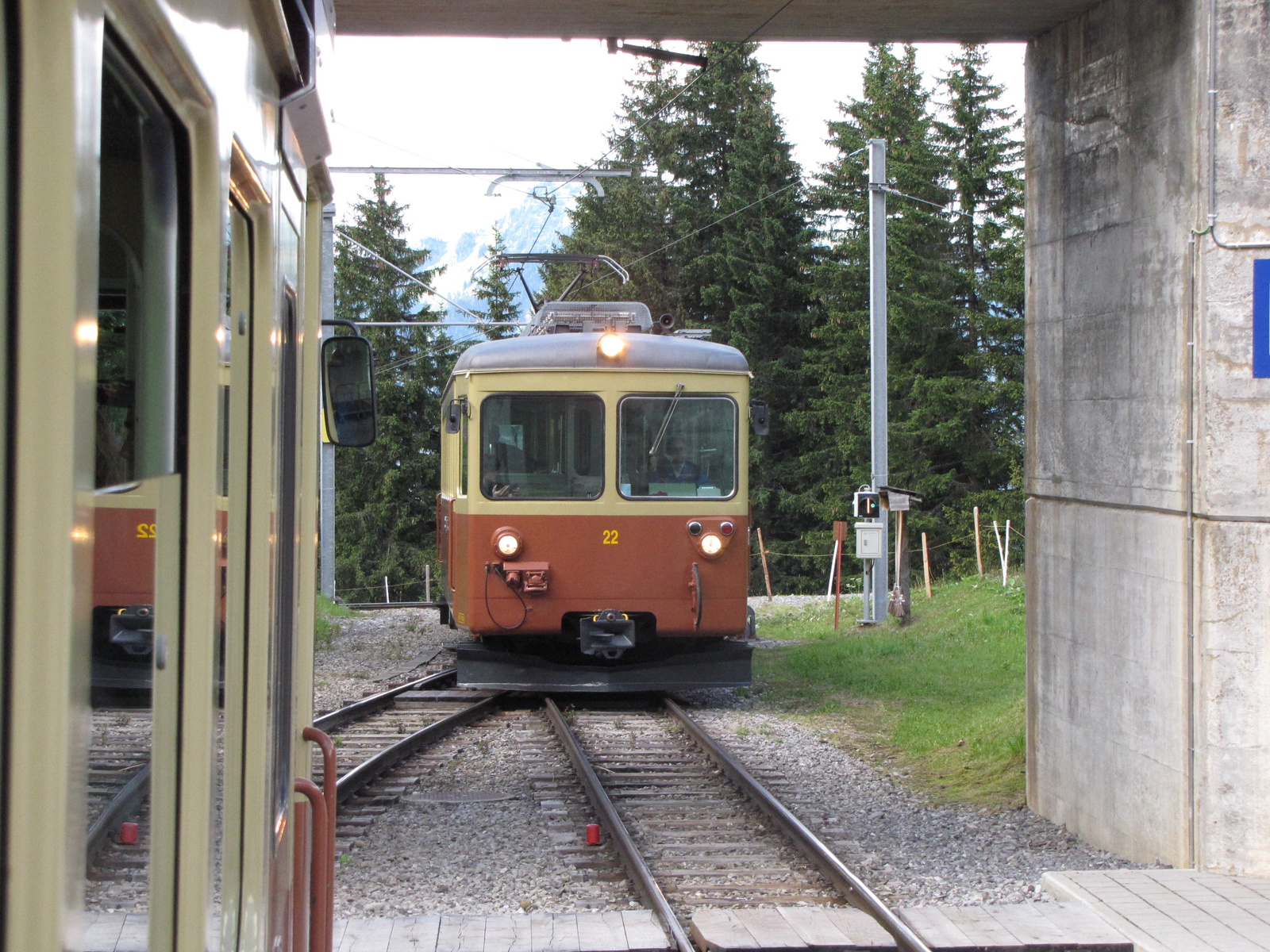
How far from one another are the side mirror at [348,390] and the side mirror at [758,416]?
6969 millimetres

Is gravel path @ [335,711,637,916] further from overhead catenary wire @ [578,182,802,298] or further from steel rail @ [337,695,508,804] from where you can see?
overhead catenary wire @ [578,182,802,298]

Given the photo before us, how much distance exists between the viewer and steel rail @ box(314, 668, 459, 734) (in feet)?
31.9

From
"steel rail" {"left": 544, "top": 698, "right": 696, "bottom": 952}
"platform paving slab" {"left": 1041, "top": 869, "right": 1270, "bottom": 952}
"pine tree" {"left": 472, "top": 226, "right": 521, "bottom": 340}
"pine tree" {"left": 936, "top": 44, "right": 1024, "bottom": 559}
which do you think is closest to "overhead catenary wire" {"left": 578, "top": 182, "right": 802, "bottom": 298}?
"pine tree" {"left": 936, "top": 44, "right": 1024, "bottom": 559}

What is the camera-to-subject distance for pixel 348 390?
351cm

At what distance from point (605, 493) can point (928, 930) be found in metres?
5.91

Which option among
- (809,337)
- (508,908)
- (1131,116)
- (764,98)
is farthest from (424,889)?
(764,98)

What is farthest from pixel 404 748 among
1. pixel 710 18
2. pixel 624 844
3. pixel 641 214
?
pixel 641 214

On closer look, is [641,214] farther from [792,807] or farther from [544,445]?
[792,807]

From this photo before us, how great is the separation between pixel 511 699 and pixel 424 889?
5951 mm

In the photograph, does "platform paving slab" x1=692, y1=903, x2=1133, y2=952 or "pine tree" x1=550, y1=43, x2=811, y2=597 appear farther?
"pine tree" x1=550, y1=43, x2=811, y2=597

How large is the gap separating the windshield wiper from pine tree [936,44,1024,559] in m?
24.8

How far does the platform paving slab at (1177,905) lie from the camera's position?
185 inches

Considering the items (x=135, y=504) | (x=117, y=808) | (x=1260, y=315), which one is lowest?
(x=117, y=808)

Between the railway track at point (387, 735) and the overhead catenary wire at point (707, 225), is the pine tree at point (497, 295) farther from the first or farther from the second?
Answer: the railway track at point (387, 735)
